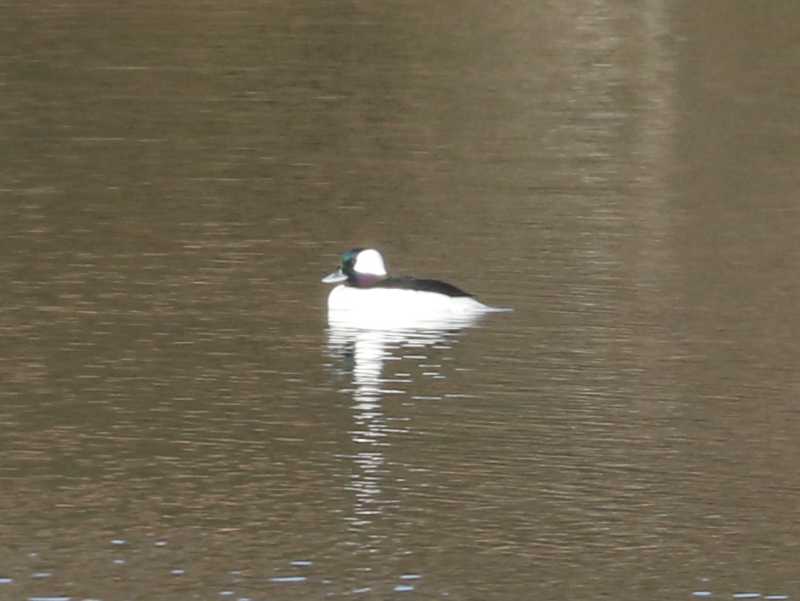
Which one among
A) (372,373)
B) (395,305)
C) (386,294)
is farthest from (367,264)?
(372,373)

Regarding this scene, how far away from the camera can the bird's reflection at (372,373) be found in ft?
55.5

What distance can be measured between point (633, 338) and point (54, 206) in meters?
9.23

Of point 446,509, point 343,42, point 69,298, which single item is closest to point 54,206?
point 69,298

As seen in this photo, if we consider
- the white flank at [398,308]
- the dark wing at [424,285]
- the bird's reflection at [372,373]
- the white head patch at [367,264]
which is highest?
the white head patch at [367,264]

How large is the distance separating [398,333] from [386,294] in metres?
0.66

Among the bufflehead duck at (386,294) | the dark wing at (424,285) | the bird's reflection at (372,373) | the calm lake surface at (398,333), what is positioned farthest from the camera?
the bufflehead duck at (386,294)

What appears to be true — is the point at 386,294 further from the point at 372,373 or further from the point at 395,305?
the point at 372,373

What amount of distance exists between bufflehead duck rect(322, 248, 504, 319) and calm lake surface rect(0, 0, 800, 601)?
0.92 ft

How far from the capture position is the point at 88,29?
46656 millimetres

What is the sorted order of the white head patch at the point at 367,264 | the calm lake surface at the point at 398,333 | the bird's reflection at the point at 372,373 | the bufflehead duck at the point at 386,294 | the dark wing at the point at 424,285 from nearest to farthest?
the calm lake surface at the point at 398,333
the bird's reflection at the point at 372,373
the dark wing at the point at 424,285
the bufflehead duck at the point at 386,294
the white head patch at the point at 367,264

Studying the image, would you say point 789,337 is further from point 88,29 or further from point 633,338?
point 88,29

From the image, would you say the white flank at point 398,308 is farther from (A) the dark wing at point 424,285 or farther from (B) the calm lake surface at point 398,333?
(B) the calm lake surface at point 398,333

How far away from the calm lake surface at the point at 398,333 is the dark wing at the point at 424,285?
0.46 meters

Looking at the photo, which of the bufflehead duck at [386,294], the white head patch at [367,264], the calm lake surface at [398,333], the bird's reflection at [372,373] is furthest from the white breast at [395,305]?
the white head patch at [367,264]
